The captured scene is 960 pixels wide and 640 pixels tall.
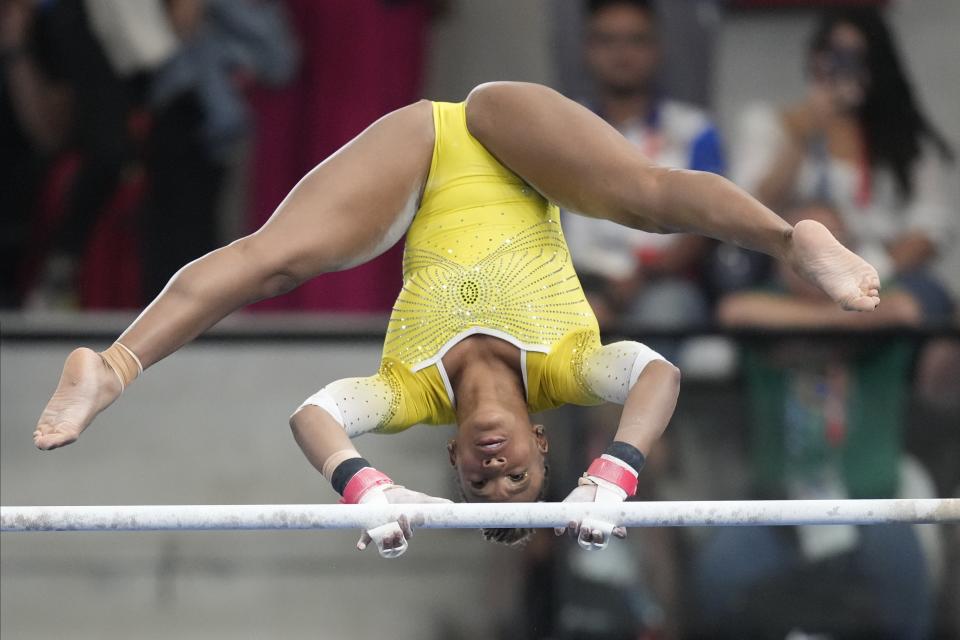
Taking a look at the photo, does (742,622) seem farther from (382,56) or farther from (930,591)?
(382,56)

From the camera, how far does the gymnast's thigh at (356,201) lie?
3.78 metres

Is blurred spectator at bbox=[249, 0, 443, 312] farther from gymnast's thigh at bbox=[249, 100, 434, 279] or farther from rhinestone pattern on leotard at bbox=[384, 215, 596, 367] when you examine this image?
rhinestone pattern on leotard at bbox=[384, 215, 596, 367]

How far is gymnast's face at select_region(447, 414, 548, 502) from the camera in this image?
12.2ft

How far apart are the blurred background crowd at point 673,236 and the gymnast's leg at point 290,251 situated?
1.58 meters

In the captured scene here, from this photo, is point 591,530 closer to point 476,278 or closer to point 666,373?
point 666,373

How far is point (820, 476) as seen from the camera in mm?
5469

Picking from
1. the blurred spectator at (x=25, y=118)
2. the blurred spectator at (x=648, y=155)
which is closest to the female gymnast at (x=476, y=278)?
the blurred spectator at (x=648, y=155)

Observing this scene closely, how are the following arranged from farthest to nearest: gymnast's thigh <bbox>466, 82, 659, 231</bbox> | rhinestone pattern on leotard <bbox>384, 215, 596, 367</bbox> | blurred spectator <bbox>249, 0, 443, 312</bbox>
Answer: blurred spectator <bbox>249, 0, 443, 312</bbox> < rhinestone pattern on leotard <bbox>384, 215, 596, 367</bbox> < gymnast's thigh <bbox>466, 82, 659, 231</bbox>

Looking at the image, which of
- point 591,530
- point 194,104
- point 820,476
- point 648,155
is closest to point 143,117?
point 194,104

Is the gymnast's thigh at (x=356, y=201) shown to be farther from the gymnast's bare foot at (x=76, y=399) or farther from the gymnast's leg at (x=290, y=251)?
the gymnast's bare foot at (x=76, y=399)

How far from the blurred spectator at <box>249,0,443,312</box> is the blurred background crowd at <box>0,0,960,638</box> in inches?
0.4

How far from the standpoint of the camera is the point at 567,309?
395 centimetres

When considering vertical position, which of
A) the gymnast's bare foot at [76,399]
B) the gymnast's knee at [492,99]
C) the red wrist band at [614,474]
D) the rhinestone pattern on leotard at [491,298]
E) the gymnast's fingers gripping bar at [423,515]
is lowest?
the gymnast's fingers gripping bar at [423,515]

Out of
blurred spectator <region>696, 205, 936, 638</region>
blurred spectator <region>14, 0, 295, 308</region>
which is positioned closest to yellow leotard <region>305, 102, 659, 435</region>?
blurred spectator <region>696, 205, 936, 638</region>
